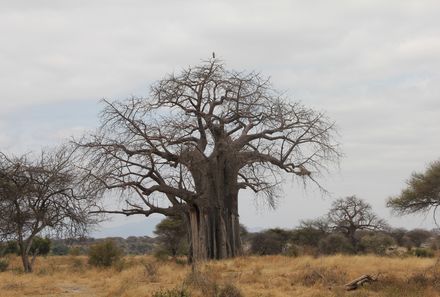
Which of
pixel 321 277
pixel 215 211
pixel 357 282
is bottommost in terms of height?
pixel 357 282

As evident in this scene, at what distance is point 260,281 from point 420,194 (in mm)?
13538

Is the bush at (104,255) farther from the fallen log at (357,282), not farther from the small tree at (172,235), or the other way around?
the fallen log at (357,282)

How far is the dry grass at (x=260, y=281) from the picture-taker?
12.3m

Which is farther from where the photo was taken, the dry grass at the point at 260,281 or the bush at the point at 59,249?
the bush at the point at 59,249

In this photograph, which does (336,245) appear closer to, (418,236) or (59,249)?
(418,236)

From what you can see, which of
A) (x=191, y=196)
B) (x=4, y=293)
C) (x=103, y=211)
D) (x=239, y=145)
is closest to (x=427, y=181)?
(x=239, y=145)

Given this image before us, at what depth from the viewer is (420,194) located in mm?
25141

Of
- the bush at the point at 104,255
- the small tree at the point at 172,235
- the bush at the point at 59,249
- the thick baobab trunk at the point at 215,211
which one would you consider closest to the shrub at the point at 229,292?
the thick baobab trunk at the point at 215,211

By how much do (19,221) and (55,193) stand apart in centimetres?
155

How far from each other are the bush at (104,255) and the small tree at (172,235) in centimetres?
948

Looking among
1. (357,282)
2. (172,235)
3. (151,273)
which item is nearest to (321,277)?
(357,282)

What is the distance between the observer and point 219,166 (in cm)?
2103

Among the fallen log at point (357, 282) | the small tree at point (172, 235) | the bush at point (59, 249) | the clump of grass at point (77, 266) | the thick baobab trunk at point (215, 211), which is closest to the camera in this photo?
the fallen log at point (357, 282)

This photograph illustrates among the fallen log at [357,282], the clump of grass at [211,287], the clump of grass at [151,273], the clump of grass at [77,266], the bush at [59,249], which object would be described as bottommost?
the fallen log at [357,282]
